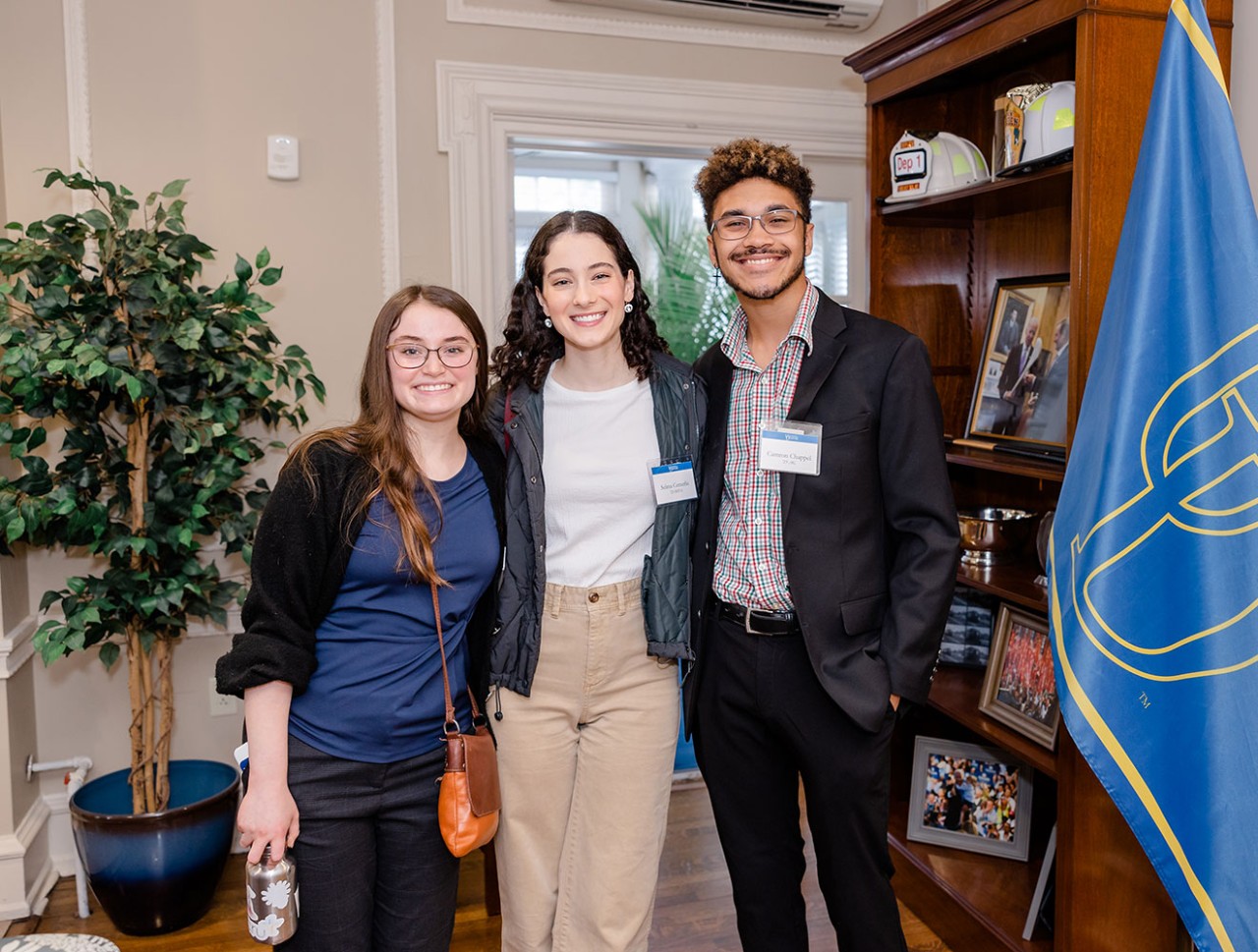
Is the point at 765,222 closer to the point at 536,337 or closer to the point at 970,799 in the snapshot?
the point at 536,337

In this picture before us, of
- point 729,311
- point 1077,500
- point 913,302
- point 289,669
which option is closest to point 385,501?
point 289,669

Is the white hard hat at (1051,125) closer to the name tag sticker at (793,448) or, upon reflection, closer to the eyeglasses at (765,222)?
the eyeglasses at (765,222)

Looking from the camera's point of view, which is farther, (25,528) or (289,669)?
(25,528)

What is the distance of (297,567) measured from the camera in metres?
1.51

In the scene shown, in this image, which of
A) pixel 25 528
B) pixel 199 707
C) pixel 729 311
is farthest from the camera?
pixel 729 311

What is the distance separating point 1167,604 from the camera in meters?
1.72

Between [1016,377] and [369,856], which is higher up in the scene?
[1016,377]

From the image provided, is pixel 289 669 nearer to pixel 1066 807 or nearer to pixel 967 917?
pixel 1066 807

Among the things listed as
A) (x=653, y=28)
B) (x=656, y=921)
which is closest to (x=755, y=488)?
(x=656, y=921)

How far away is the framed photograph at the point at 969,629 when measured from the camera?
105 inches

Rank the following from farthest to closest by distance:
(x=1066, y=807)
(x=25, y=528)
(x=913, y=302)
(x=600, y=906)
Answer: (x=913, y=302) < (x=25, y=528) < (x=1066, y=807) < (x=600, y=906)

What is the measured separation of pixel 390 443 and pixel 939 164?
1643mm

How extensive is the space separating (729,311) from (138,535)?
84.3 inches

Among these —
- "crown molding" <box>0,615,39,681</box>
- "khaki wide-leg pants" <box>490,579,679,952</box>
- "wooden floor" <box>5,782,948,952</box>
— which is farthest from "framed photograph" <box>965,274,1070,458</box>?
"crown molding" <box>0,615,39,681</box>
